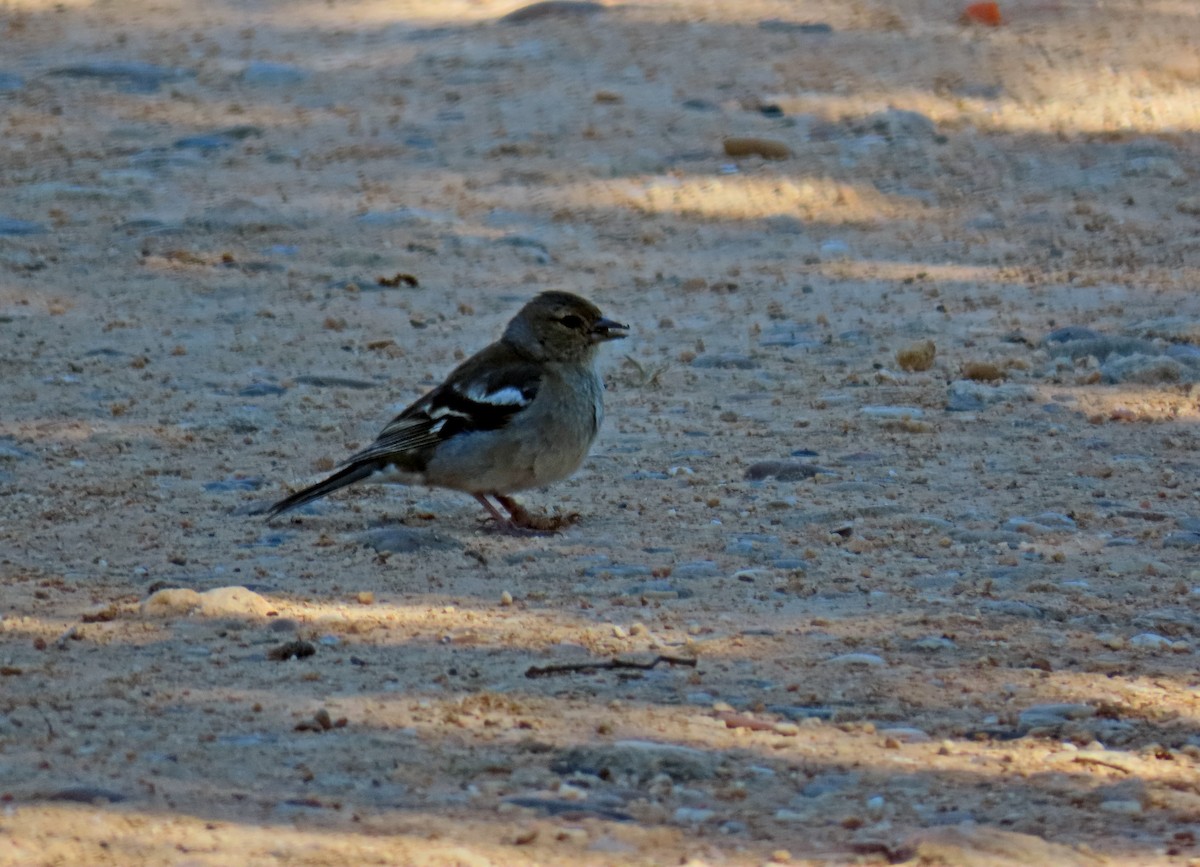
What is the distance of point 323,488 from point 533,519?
0.75 m

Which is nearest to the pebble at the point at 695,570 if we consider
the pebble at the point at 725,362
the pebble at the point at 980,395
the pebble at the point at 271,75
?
the pebble at the point at 980,395

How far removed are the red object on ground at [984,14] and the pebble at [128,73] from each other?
5.85 meters

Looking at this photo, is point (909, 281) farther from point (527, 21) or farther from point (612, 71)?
point (527, 21)

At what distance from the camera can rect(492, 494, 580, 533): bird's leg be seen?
21.4 feet

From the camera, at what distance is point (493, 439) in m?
6.58

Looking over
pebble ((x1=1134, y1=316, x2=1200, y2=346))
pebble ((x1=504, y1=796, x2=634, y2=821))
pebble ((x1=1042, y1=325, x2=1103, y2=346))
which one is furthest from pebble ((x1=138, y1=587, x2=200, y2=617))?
pebble ((x1=1134, y1=316, x2=1200, y2=346))

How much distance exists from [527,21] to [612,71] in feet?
4.06

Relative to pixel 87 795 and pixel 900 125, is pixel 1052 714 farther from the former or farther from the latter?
pixel 900 125

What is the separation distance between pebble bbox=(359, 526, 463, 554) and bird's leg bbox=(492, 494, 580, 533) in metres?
0.31

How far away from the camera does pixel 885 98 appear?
13031 mm

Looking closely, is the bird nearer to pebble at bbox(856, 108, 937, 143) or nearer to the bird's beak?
the bird's beak

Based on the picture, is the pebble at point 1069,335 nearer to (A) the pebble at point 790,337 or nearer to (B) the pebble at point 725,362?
(A) the pebble at point 790,337

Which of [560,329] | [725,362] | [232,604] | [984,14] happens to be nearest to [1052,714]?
[232,604]

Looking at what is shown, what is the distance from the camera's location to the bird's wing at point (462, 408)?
6633 mm
